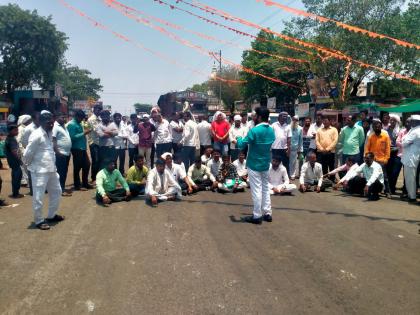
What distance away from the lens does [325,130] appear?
33.4 ft

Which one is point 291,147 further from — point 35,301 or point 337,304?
point 35,301

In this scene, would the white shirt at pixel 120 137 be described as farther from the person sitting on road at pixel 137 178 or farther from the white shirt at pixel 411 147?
the white shirt at pixel 411 147

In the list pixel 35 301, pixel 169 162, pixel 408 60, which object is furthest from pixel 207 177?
pixel 408 60

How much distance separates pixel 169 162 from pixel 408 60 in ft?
75.8

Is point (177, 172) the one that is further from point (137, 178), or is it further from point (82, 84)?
point (82, 84)

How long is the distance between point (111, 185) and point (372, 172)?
5.69 m

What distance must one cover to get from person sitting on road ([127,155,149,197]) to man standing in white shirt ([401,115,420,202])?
568 cm

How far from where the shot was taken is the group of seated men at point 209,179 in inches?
311

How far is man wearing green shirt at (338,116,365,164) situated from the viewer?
964cm

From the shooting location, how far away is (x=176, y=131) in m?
10.2

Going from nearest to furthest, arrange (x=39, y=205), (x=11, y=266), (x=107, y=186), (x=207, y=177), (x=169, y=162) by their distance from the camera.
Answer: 1. (x=11, y=266)
2. (x=39, y=205)
3. (x=107, y=186)
4. (x=169, y=162)
5. (x=207, y=177)

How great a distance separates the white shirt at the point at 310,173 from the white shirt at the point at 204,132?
261 cm

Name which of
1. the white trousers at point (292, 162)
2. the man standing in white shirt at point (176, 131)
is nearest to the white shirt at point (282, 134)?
the white trousers at point (292, 162)

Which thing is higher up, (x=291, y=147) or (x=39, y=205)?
(x=291, y=147)
